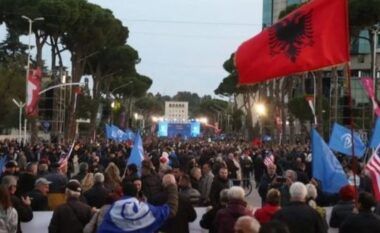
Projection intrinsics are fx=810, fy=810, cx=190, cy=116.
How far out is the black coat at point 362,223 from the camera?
7051 mm

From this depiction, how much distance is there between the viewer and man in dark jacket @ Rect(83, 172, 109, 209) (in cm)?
1012

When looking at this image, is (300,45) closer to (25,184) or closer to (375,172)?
(375,172)

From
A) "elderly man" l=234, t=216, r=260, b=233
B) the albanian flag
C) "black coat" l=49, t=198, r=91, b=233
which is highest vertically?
the albanian flag

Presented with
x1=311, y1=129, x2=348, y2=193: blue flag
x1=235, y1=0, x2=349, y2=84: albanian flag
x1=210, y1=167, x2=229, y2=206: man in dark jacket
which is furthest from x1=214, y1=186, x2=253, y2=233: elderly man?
x1=210, y1=167, x2=229, y2=206: man in dark jacket

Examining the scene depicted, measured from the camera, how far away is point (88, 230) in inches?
310

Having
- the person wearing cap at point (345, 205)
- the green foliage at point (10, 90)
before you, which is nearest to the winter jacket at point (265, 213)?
the person wearing cap at point (345, 205)

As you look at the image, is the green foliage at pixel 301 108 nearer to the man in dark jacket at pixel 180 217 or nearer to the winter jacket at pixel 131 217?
the man in dark jacket at pixel 180 217

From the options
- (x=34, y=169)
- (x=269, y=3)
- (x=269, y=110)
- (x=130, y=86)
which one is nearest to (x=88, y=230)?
(x=34, y=169)

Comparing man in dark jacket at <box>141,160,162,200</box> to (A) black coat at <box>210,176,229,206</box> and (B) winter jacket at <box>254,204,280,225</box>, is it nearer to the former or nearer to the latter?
(A) black coat at <box>210,176,229,206</box>

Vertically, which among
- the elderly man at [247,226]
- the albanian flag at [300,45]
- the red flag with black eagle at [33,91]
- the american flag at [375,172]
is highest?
the red flag with black eagle at [33,91]

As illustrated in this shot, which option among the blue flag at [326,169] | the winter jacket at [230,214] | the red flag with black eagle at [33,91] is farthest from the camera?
the red flag with black eagle at [33,91]

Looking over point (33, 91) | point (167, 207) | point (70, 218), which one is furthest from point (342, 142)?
point (33, 91)

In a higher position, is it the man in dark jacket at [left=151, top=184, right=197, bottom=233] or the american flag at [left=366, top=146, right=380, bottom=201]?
the american flag at [left=366, top=146, right=380, bottom=201]

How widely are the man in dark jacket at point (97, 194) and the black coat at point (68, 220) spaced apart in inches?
61.7
